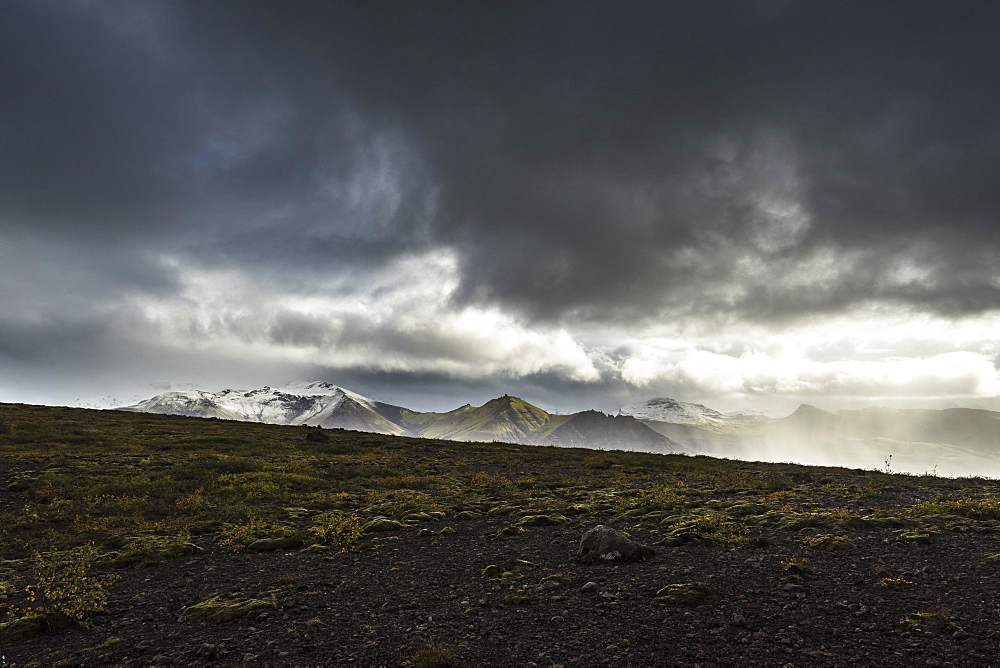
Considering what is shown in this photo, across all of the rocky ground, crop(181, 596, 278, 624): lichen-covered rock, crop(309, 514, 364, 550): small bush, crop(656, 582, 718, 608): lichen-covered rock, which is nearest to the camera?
the rocky ground

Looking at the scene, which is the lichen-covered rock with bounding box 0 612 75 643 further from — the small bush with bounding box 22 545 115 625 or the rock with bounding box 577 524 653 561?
the rock with bounding box 577 524 653 561

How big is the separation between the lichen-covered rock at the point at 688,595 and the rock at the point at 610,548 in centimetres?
297

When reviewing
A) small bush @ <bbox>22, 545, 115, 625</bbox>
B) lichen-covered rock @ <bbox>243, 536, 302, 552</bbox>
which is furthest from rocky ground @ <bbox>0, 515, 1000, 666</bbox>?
lichen-covered rock @ <bbox>243, 536, 302, 552</bbox>

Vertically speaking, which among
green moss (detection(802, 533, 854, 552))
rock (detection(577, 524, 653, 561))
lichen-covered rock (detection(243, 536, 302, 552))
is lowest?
lichen-covered rock (detection(243, 536, 302, 552))

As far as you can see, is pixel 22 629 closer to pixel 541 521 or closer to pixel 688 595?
pixel 688 595

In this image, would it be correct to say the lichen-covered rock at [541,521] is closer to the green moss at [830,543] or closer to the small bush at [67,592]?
the green moss at [830,543]

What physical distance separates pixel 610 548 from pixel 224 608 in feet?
37.6

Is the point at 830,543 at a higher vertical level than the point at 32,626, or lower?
higher

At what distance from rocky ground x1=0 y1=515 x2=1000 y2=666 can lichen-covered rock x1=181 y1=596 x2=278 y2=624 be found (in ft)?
0.35

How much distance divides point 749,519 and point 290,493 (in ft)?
85.3

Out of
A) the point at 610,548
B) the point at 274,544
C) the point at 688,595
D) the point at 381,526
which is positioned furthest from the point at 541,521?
the point at 274,544

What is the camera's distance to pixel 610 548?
50.1 feet

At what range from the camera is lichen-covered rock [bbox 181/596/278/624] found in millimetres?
11547

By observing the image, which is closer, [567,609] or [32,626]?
[32,626]
